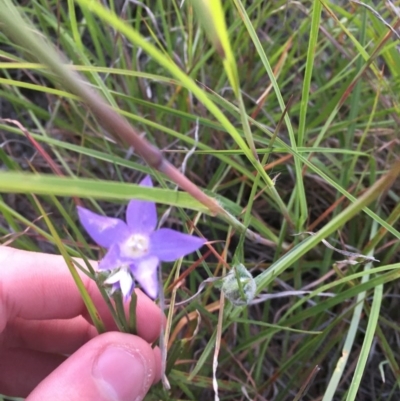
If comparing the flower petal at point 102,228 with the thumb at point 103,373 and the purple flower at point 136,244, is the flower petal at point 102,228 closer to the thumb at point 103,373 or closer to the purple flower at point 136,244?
the purple flower at point 136,244

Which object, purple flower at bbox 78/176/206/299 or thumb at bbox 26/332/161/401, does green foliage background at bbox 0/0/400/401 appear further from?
purple flower at bbox 78/176/206/299

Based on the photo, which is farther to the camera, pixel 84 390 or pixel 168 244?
pixel 84 390

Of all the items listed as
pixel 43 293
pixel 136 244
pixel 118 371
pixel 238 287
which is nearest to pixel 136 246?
pixel 136 244

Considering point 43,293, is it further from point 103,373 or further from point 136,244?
point 136,244

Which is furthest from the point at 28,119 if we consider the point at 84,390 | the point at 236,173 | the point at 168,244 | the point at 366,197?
the point at 366,197

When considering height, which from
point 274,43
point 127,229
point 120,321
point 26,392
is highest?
point 274,43

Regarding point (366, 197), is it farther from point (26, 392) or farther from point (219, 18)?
point (26, 392)

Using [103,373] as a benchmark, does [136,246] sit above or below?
above
